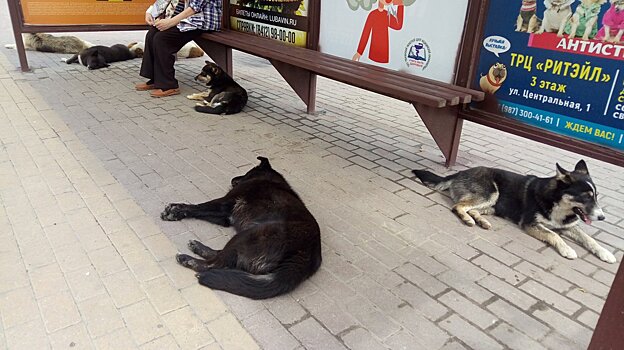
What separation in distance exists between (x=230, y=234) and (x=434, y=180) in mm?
1996

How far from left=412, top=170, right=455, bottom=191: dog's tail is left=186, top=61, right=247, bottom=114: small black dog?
9.21 ft

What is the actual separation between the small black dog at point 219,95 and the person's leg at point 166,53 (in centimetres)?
41

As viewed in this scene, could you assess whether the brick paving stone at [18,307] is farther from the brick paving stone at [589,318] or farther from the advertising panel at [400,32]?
the advertising panel at [400,32]

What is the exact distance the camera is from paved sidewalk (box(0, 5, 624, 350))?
8.08 feet

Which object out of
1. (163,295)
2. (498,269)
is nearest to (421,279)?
(498,269)

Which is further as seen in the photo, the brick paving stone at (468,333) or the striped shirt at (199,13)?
the striped shirt at (199,13)

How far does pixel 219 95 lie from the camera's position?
6.21m

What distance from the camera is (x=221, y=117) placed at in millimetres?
5938

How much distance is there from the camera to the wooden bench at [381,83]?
4.16 meters

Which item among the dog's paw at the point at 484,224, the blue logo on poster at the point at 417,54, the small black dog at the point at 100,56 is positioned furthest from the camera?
the small black dog at the point at 100,56

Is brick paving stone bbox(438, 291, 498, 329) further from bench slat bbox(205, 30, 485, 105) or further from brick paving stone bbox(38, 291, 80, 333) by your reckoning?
brick paving stone bbox(38, 291, 80, 333)

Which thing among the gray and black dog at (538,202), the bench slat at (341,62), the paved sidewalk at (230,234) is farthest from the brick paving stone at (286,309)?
the bench slat at (341,62)

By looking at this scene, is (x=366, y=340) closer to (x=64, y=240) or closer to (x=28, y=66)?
(x=64, y=240)

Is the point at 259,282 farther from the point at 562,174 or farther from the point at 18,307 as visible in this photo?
the point at 562,174
